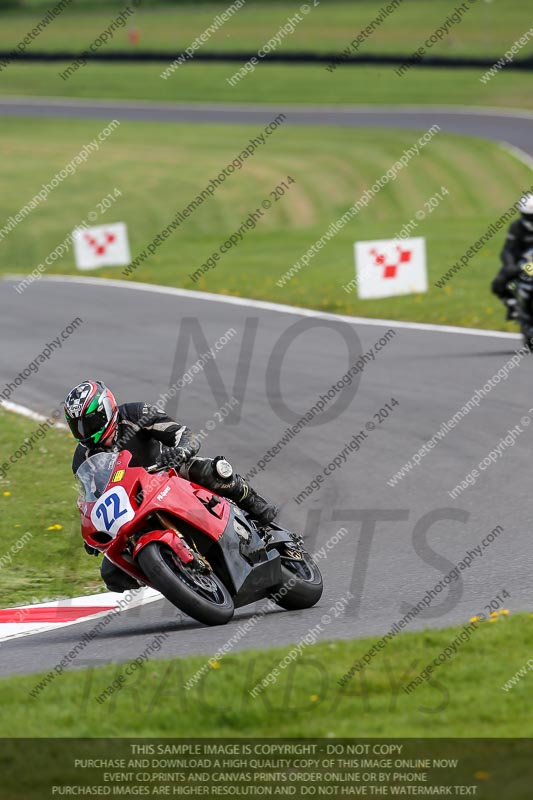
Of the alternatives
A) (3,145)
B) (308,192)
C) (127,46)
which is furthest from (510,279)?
(127,46)

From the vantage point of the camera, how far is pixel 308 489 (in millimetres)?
11258

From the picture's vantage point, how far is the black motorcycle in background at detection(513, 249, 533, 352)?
601 inches

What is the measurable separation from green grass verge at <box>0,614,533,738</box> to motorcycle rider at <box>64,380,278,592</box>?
1.40 m

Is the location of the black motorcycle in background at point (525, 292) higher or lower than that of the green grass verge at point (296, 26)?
lower

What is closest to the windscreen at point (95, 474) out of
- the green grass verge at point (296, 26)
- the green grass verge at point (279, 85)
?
the green grass verge at point (279, 85)

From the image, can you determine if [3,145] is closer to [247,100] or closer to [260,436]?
[247,100]

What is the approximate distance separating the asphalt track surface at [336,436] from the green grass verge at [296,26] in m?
38.7

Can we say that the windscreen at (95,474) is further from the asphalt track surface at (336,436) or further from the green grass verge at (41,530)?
the green grass verge at (41,530)

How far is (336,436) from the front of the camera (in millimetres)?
12672

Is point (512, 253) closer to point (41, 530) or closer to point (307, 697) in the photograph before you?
point (41, 530)

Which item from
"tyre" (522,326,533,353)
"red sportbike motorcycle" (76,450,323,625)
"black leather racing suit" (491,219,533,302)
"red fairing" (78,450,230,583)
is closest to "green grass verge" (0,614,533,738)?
"red sportbike motorcycle" (76,450,323,625)

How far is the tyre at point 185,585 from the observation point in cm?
724
